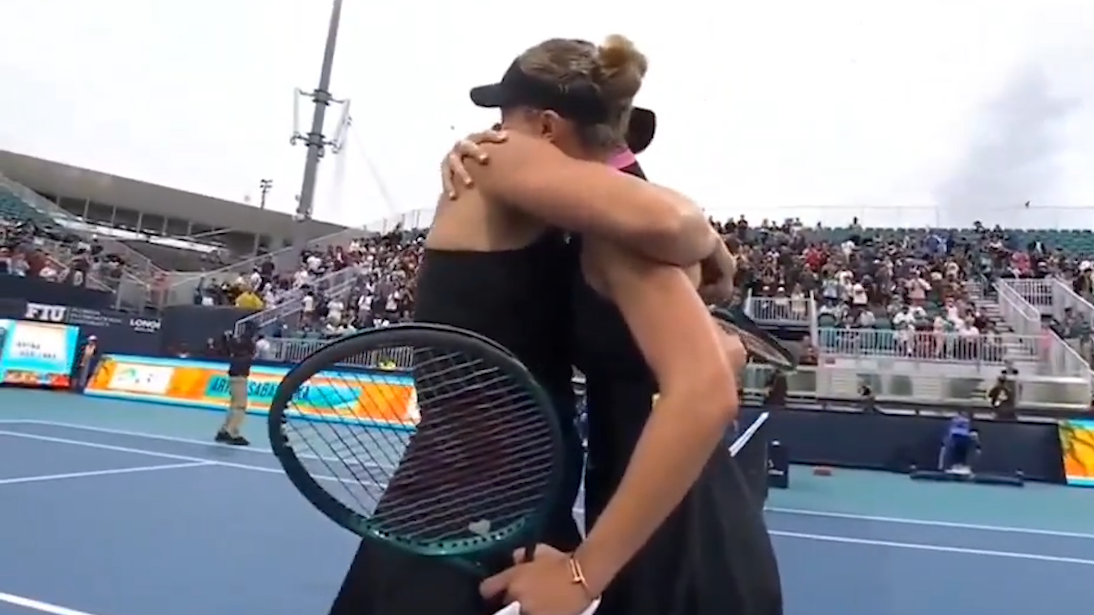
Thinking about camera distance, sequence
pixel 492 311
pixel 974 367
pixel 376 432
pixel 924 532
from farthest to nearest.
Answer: pixel 974 367 → pixel 924 532 → pixel 376 432 → pixel 492 311

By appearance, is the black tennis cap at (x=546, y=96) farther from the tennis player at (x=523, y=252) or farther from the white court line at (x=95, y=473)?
the white court line at (x=95, y=473)

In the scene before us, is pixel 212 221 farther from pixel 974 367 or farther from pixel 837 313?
pixel 974 367

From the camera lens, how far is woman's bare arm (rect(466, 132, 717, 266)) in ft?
4.11

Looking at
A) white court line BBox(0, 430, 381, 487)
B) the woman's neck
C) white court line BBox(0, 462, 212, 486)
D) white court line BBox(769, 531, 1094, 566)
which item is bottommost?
white court line BBox(0, 462, 212, 486)

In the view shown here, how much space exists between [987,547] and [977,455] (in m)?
6.36

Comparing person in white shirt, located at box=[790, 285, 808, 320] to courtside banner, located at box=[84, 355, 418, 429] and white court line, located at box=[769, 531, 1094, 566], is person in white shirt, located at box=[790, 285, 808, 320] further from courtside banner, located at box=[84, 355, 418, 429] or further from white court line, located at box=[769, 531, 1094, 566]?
white court line, located at box=[769, 531, 1094, 566]

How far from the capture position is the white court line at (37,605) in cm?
407

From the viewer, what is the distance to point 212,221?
4338 centimetres

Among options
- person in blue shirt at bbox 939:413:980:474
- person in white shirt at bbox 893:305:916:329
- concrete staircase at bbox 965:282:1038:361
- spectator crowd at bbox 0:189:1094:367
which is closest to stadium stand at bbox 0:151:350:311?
spectator crowd at bbox 0:189:1094:367

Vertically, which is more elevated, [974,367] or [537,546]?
[974,367]

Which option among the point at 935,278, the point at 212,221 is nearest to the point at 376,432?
the point at 935,278

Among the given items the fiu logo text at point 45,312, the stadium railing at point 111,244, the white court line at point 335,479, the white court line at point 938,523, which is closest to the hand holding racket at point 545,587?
the white court line at point 335,479

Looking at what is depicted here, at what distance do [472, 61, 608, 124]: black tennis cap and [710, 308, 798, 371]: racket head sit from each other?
614 millimetres

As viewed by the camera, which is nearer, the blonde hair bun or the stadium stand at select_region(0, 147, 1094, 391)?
the blonde hair bun
